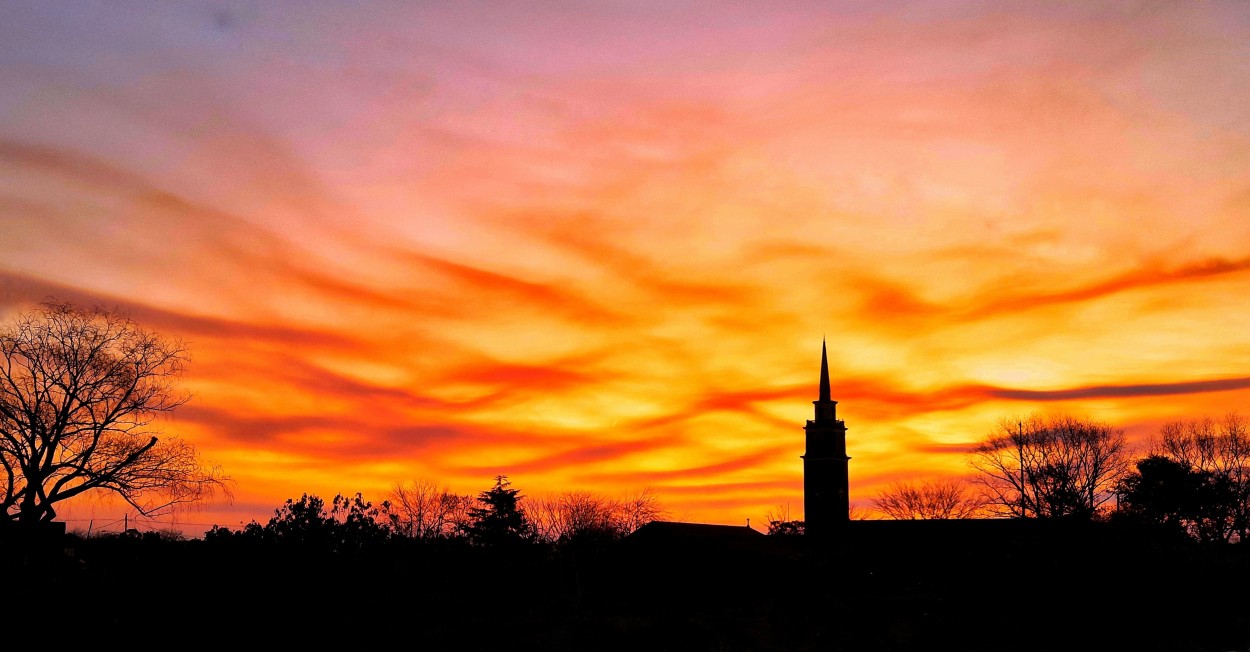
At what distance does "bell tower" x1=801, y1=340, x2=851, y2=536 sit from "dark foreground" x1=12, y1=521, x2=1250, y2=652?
48195mm

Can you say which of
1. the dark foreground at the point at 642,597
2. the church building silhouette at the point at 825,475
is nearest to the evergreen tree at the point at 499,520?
the dark foreground at the point at 642,597

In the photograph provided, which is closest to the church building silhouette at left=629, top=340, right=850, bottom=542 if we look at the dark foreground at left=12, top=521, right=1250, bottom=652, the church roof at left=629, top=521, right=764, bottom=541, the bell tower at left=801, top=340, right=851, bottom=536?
the bell tower at left=801, top=340, right=851, bottom=536

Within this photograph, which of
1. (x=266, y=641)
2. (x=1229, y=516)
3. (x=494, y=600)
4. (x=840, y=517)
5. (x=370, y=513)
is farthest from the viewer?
(x=840, y=517)

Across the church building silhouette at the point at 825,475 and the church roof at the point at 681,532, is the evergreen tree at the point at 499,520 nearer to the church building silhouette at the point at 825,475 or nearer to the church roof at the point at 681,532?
the church roof at the point at 681,532

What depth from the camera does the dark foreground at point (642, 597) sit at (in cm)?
3195

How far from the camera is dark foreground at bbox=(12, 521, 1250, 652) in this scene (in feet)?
105

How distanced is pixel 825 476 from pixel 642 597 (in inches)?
2578

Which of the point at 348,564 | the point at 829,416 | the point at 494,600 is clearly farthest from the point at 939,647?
the point at 829,416

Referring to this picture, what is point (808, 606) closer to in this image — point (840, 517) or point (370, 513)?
point (370, 513)

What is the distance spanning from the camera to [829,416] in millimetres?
116188

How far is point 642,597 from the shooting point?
48.9 m

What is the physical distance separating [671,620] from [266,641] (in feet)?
54.5

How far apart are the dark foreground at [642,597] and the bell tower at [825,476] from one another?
1897 inches

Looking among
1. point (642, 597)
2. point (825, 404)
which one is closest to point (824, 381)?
point (825, 404)
